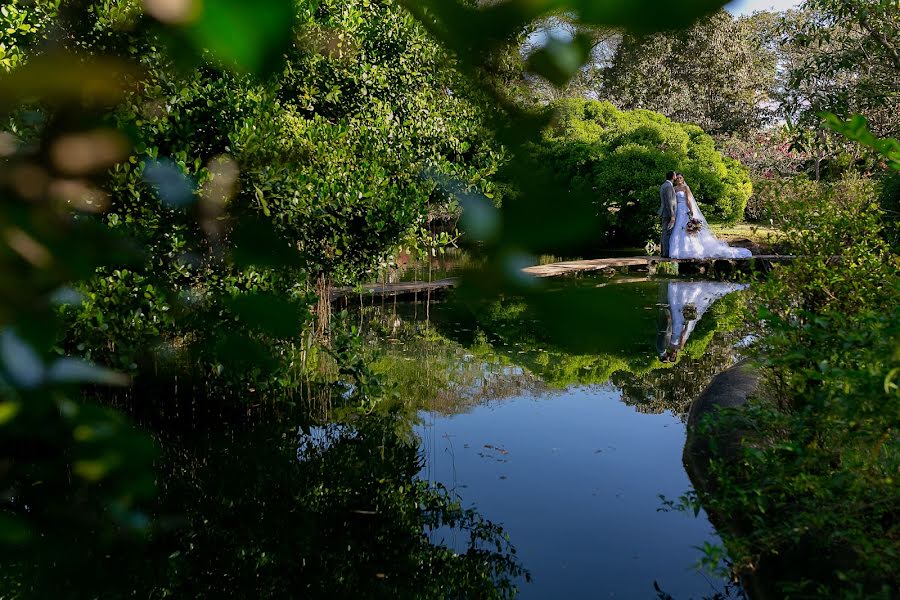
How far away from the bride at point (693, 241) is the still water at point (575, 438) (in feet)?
10.9

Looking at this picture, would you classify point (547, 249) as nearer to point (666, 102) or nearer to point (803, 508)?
point (803, 508)

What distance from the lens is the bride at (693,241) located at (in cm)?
1130

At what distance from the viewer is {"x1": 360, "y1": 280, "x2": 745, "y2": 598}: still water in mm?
3227

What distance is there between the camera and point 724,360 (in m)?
6.66

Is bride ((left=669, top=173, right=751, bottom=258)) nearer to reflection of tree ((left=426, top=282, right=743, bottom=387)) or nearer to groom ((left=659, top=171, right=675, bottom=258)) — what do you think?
groom ((left=659, top=171, right=675, bottom=258))

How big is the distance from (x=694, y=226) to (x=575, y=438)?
282 inches

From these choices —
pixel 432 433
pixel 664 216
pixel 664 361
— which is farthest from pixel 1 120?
pixel 664 216

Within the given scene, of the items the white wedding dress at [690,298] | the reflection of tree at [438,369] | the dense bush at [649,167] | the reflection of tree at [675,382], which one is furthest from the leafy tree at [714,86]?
the reflection of tree at [675,382]

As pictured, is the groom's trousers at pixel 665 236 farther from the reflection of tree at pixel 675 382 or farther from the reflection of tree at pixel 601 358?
the reflection of tree at pixel 675 382

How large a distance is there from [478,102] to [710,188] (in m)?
12.7

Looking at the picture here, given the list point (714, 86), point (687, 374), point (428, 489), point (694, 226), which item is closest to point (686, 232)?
point (694, 226)

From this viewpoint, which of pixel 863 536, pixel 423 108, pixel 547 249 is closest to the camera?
pixel 547 249

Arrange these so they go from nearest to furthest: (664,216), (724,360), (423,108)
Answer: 1. (423,108)
2. (724,360)
3. (664,216)

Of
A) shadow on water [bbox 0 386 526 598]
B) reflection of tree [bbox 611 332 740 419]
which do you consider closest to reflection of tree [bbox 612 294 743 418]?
reflection of tree [bbox 611 332 740 419]
